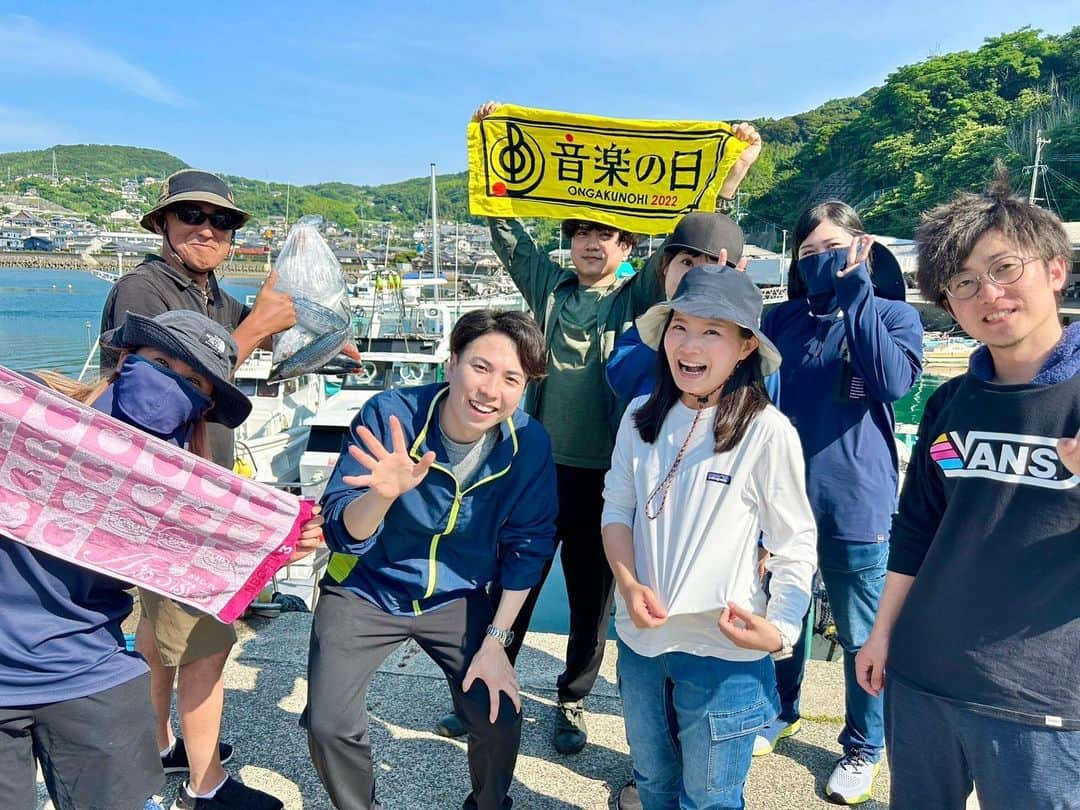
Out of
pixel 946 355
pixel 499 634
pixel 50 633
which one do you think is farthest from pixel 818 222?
pixel 946 355

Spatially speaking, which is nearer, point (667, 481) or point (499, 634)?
point (667, 481)

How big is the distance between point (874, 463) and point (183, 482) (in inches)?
87.9

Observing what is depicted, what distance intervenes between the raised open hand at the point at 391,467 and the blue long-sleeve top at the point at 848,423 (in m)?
1.27

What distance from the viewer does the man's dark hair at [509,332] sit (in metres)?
2.20

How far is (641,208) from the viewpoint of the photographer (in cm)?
298

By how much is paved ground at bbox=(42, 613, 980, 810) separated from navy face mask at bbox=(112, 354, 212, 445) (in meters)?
1.46

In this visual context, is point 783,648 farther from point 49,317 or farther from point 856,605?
point 49,317

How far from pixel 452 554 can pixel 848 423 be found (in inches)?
57.8

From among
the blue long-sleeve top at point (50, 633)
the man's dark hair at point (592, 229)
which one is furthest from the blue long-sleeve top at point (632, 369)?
the blue long-sleeve top at point (50, 633)

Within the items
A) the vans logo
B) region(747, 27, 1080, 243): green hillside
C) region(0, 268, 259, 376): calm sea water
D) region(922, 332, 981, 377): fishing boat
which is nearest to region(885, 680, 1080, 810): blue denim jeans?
the vans logo

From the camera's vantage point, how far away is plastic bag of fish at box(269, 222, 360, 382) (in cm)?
388

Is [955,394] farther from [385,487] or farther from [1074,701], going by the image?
[385,487]

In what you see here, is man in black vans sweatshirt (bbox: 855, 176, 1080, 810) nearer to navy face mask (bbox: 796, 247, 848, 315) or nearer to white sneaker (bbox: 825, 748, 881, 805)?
navy face mask (bbox: 796, 247, 848, 315)

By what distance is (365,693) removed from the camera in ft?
7.13
